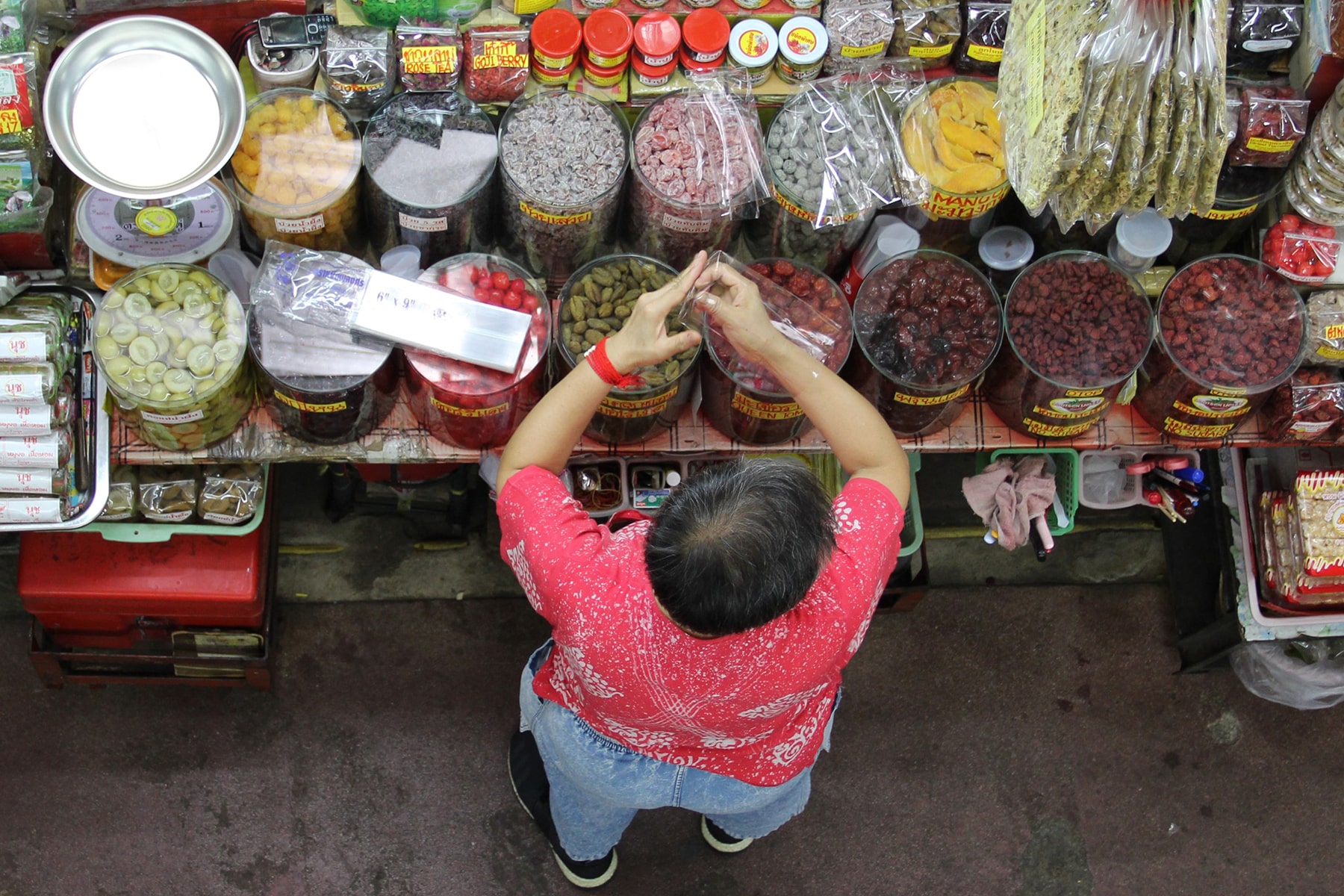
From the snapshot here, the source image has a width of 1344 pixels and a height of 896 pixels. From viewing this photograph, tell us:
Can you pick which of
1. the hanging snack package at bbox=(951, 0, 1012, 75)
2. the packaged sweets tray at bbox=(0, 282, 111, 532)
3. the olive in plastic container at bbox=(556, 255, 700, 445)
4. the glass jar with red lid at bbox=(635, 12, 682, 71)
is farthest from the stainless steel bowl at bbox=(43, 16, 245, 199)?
the hanging snack package at bbox=(951, 0, 1012, 75)

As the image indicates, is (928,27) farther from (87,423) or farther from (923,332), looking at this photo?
(87,423)

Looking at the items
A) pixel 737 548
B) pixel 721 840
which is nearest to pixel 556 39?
pixel 737 548

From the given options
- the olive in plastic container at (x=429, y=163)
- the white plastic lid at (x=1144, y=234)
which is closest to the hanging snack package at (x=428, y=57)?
the olive in plastic container at (x=429, y=163)

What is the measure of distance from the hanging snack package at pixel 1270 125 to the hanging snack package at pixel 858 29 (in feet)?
1.90

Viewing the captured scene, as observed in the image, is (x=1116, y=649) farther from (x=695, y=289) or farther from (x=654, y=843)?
(x=695, y=289)

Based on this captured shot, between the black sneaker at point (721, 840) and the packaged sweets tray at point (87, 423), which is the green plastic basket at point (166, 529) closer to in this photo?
the packaged sweets tray at point (87, 423)

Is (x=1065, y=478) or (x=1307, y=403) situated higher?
(x=1307, y=403)

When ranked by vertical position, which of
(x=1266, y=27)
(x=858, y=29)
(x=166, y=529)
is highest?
(x=1266, y=27)

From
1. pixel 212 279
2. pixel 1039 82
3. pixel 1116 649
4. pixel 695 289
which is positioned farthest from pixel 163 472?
pixel 1116 649

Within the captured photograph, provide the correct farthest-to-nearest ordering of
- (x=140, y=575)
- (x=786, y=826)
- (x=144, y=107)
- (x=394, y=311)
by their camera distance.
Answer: (x=786, y=826), (x=140, y=575), (x=394, y=311), (x=144, y=107)

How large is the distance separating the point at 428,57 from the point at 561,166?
13.7 inches

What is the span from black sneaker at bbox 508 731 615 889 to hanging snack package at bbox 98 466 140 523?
1097 mm

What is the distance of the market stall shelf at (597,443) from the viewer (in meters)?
2.13

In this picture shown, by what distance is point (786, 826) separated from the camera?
282cm
